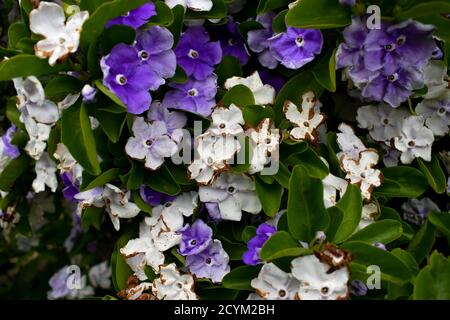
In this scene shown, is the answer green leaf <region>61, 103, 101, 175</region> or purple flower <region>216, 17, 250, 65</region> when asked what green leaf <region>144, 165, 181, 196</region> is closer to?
green leaf <region>61, 103, 101, 175</region>

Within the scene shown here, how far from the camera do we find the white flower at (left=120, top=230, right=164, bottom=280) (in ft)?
5.91

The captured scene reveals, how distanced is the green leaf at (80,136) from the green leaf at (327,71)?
0.63 meters

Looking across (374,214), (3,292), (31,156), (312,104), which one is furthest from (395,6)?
(3,292)

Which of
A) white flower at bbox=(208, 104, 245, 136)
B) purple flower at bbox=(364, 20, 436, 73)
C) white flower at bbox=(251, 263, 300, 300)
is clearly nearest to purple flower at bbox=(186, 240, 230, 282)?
white flower at bbox=(251, 263, 300, 300)

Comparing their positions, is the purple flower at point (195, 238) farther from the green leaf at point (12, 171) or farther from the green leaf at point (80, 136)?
the green leaf at point (12, 171)

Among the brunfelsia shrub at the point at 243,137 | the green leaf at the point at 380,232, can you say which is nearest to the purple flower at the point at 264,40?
the brunfelsia shrub at the point at 243,137

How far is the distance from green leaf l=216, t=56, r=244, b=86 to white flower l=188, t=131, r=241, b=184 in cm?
25

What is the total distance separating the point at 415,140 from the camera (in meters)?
1.89

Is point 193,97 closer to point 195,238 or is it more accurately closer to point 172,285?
point 195,238

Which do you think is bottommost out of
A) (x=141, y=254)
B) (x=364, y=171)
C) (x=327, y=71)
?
(x=141, y=254)

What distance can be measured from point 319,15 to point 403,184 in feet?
1.77

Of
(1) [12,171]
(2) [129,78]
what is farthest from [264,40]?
(1) [12,171]
